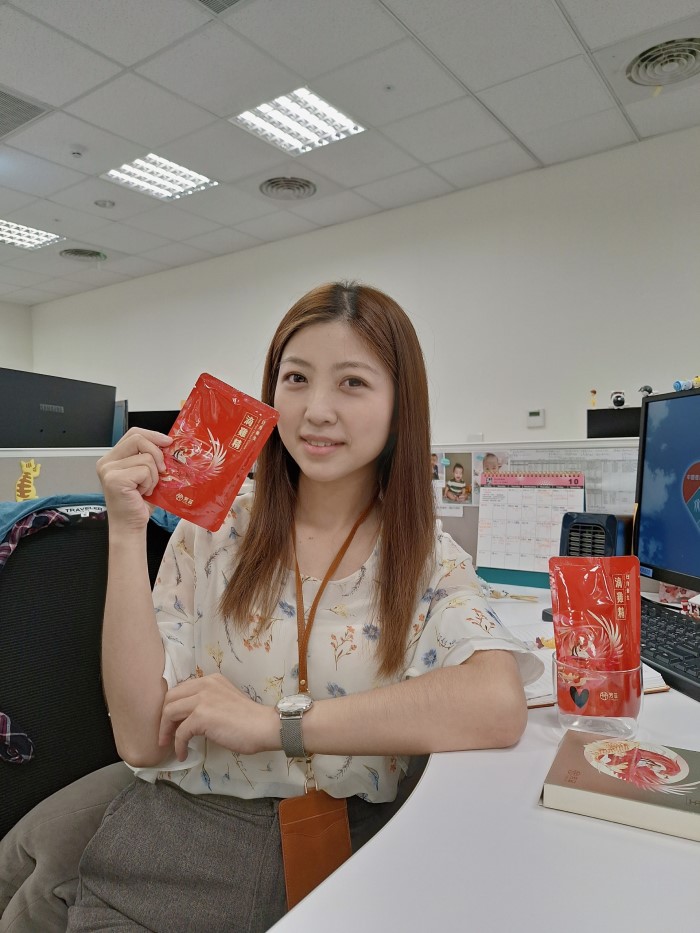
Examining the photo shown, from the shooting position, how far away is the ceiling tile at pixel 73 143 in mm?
3430

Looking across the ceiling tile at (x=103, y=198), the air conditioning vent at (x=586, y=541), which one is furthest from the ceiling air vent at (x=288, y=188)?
the air conditioning vent at (x=586, y=541)

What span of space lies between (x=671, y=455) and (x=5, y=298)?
749 cm

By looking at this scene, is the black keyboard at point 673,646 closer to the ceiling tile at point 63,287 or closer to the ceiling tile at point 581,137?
the ceiling tile at point 581,137

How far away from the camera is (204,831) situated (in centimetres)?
84

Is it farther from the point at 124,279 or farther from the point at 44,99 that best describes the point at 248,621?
the point at 124,279

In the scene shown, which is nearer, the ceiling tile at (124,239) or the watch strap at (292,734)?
the watch strap at (292,734)

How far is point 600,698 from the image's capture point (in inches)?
31.7

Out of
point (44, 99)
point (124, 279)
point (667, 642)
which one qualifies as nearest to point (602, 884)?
point (667, 642)

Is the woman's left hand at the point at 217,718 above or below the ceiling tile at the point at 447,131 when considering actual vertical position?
below

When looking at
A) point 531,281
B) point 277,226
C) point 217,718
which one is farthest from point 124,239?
point 217,718

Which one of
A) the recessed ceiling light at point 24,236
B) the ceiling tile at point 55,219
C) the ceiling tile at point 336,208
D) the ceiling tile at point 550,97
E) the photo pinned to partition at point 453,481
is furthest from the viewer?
the recessed ceiling light at point 24,236

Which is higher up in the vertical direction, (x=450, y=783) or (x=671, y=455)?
(x=671, y=455)

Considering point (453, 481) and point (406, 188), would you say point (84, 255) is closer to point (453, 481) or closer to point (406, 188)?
point (406, 188)

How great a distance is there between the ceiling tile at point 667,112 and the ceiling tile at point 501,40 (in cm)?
69
